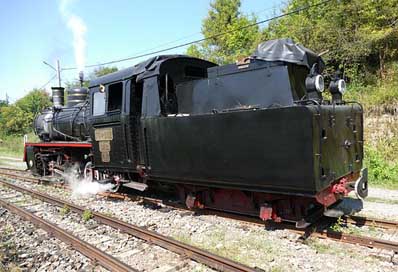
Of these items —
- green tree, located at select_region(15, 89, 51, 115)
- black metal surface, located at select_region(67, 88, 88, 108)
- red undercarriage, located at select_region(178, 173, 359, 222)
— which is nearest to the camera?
red undercarriage, located at select_region(178, 173, 359, 222)

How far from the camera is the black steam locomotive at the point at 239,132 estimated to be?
15.7 ft

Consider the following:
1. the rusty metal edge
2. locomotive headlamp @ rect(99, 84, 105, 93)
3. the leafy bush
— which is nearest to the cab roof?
locomotive headlamp @ rect(99, 84, 105, 93)

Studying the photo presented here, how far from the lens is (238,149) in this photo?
17.6 feet

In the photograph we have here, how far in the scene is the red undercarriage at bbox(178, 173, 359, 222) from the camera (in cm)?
526

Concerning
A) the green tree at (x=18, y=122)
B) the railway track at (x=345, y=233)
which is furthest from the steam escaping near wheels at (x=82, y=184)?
the green tree at (x=18, y=122)

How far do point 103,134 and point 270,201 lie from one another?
4.31 meters

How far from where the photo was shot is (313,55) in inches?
229

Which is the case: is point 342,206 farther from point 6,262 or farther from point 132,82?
point 6,262

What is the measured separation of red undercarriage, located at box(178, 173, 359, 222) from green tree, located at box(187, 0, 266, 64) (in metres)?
17.4

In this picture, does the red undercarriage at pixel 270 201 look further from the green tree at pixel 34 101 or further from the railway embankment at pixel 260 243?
the green tree at pixel 34 101

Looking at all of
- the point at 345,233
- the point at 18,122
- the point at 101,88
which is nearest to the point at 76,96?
the point at 101,88

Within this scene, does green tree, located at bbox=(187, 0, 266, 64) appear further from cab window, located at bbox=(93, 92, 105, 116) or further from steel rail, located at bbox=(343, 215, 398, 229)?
steel rail, located at bbox=(343, 215, 398, 229)

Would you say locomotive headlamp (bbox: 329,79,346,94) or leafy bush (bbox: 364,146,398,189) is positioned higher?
locomotive headlamp (bbox: 329,79,346,94)

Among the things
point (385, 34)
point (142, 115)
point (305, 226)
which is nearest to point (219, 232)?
point (305, 226)
